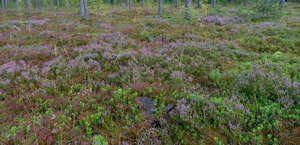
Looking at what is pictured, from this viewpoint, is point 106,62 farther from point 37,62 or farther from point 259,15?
point 259,15

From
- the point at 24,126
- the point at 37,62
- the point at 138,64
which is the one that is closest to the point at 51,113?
the point at 24,126

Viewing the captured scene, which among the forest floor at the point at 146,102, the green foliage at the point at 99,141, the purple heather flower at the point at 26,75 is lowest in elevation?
the green foliage at the point at 99,141

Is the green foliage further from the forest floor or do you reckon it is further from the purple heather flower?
the purple heather flower

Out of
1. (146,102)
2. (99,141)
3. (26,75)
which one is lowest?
(99,141)

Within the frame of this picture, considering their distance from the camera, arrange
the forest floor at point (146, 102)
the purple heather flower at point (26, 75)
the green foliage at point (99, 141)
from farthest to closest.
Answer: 1. the purple heather flower at point (26, 75)
2. the forest floor at point (146, 102)
3. the green foliage at point (99, 141)

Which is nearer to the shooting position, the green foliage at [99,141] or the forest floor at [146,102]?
the green foliage at [99,141]

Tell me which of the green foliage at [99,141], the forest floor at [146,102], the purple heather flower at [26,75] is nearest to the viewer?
the green foliage at [99,141]

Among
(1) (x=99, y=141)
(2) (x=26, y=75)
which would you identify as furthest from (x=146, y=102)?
(2) (x=26, y=75)

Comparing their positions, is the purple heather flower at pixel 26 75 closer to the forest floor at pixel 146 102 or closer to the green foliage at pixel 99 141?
the forest floor at pixel 146 102

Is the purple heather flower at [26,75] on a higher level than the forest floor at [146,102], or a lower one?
higher

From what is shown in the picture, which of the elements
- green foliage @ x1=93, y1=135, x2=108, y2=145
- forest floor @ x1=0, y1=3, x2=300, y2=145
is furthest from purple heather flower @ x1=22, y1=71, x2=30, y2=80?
green foliage @ x1=93, y1=135, x2=108, y2=145

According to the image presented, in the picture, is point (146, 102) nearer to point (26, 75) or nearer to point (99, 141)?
point (99, 141)

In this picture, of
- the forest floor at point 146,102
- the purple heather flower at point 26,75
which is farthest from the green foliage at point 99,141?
the purple heather flower at point 26,75

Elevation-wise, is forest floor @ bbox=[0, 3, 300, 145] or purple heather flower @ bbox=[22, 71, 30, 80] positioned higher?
purple heather flower @ bbox=[22, 71, 30, 80]
